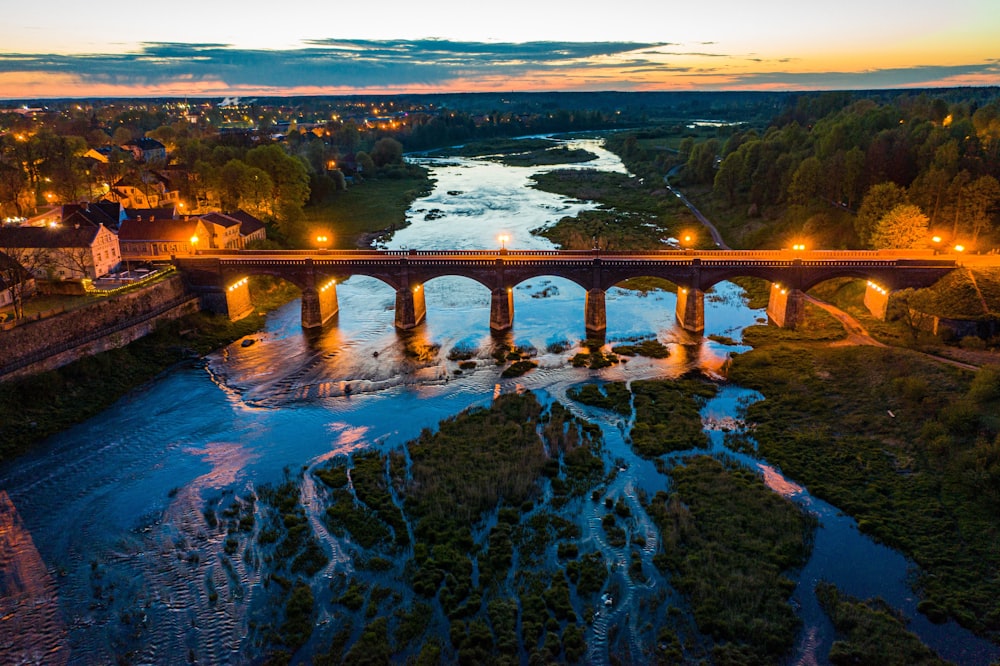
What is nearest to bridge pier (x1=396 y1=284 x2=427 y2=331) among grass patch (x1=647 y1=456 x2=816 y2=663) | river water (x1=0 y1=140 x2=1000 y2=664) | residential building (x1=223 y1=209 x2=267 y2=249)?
river water (x1=0 y1=140 x2=1000 y2=664)

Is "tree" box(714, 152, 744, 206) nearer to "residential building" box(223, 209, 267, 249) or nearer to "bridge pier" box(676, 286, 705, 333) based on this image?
"bridge pier" box(676, 286, 705, 333)

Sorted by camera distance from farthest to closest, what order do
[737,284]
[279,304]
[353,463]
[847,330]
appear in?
[737,284] < [279,304] < [847,330] < [353,463]

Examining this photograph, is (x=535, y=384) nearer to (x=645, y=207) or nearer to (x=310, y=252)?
(x=310, y=252)

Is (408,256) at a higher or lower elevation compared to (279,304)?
higher

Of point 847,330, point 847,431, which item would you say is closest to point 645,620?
point 847,431

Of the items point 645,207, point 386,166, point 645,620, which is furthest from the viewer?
point 386,166

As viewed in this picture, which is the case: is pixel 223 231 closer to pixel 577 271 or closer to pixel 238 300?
A: pixel 238 300
